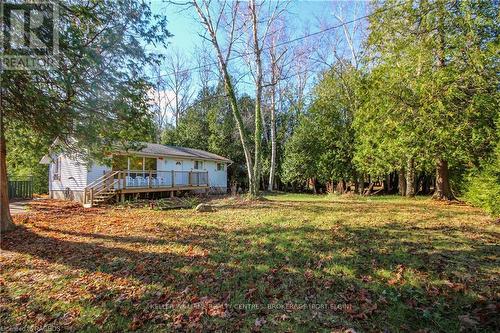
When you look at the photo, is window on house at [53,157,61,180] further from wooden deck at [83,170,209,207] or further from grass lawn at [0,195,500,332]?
grass lawn at [0,195,500,332]

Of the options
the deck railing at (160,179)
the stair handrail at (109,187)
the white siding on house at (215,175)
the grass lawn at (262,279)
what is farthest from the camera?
the white siding on house at (215,175)

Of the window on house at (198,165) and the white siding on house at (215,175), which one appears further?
the white siding on house at (215,175)

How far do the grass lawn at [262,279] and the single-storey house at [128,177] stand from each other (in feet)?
25.3

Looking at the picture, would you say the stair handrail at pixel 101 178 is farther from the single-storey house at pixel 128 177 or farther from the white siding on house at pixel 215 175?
the white siding on house at pixel 215 175

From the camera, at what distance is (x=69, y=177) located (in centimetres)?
1731

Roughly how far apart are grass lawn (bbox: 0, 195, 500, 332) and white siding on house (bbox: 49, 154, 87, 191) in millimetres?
9678

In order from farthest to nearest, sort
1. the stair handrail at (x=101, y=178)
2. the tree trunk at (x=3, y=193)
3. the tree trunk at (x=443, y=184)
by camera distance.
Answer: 1. the stair handrail at (x=101, y=178)
2. the tree trunk at (x=443, y=184)
3. the tree trunk at (x=3, y=193)

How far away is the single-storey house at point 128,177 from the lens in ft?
49.7

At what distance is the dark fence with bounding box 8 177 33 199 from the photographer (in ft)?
59.5

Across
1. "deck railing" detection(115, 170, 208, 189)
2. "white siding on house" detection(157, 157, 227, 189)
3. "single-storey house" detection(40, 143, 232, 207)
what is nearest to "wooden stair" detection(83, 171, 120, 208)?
"single-storey house" detection(40, 143, 232, 207)

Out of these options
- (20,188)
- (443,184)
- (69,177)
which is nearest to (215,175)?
(69,177)

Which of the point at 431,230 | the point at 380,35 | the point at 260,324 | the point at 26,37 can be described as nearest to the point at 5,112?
the point at 26,37

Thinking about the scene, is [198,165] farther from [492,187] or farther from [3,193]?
[492,187]

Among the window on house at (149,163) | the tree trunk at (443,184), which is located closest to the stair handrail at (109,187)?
the window on house at (149,163)
